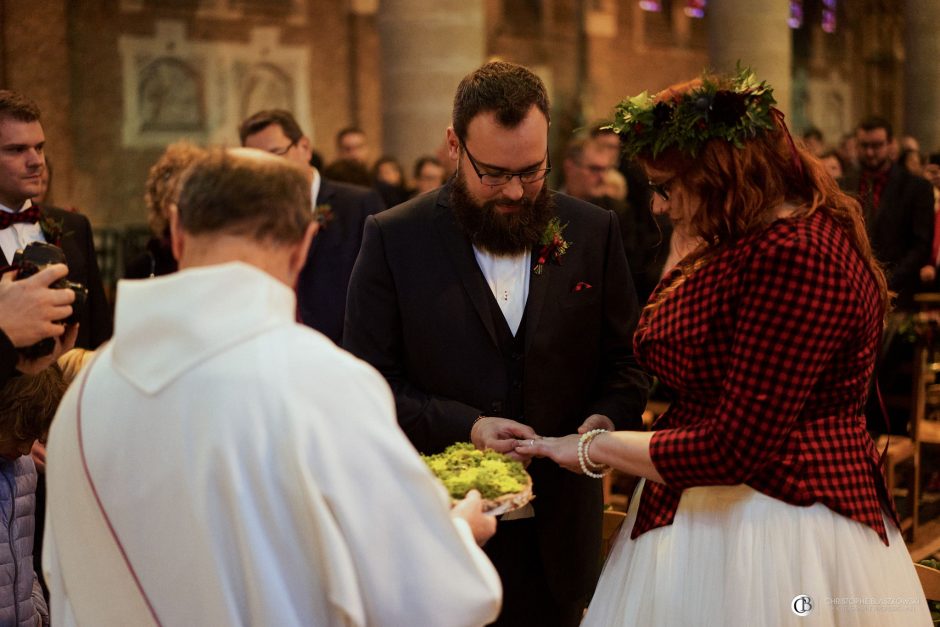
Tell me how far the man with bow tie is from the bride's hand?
7.44ft

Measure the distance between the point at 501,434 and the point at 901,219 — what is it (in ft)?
21.6

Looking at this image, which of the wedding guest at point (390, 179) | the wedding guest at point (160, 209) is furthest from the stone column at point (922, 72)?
the wedding guest at point (160, 209)

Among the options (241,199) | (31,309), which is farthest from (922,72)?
(241,199)

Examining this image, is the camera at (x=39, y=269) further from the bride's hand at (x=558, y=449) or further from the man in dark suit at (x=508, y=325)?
the bride's hand at (x=558, y=449)

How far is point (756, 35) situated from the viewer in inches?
442

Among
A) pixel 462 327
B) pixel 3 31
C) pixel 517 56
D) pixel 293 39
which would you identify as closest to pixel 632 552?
pixel 462 327

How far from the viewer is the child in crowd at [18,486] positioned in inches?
108

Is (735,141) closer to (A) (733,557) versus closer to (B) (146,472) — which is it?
(A) (733,557)

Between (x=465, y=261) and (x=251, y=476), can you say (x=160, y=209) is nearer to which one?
(x=465, y=261)

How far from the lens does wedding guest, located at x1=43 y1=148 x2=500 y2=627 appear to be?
5.56ft

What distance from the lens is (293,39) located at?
40.9ft

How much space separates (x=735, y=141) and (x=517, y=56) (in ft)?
43.4

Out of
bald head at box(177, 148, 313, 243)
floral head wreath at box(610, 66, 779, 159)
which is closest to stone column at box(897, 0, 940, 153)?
floral head wreath at box(610, 66, 779, 159)

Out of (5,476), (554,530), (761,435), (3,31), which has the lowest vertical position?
(554,530)
